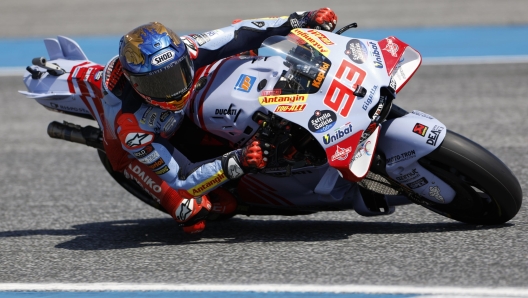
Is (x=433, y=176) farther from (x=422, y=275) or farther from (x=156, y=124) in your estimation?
(x=156, y=124)

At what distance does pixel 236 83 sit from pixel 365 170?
943mm

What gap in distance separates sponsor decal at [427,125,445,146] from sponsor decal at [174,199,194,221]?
1.48m

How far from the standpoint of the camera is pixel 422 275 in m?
4.05

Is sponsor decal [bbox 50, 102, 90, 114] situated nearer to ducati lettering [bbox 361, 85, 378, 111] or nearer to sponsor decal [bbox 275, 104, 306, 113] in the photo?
sponsor decal [bbox 275, 104, 306, 113]

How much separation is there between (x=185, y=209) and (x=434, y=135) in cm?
156

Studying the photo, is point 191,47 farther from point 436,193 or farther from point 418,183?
point 436,193

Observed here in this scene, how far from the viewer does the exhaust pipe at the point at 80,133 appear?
5.28 metres

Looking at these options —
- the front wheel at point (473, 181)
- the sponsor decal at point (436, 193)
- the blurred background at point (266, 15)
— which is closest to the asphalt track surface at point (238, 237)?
the front wheel at point (473, 181)

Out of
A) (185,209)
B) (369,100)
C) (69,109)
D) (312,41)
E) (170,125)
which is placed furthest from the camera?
(69,109)

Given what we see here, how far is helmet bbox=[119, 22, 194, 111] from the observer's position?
176 inches

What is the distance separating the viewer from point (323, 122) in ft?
14.2

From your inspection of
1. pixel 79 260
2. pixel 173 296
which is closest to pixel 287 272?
pixel 173 296

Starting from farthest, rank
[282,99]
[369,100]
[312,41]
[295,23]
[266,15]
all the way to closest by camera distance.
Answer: [266,15] → [295,23] → [312,41] → [282,99] → [369,100]

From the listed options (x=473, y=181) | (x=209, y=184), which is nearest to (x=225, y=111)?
(x=209, y=184)
